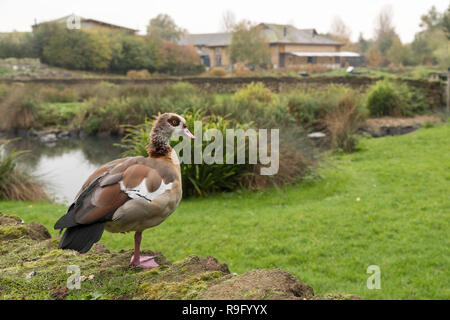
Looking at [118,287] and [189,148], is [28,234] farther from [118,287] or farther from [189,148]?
[189,148]

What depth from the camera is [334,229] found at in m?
6.14

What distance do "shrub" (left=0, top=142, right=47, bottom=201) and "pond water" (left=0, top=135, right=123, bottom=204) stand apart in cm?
40

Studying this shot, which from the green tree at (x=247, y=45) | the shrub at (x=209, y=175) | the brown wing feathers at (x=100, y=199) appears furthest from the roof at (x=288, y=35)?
the brown wing feathers at (x=100, y=199)

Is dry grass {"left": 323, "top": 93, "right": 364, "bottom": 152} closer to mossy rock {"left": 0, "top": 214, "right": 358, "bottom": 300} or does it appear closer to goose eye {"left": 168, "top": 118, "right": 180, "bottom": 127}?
mossy rock {"left": 0, "top": 214, "right": 358, "bottom": 300}

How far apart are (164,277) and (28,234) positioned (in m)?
1.51

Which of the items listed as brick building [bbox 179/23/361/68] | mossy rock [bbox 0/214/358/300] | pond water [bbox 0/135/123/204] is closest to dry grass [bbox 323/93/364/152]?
pond water [bbox 0/135/123/204]

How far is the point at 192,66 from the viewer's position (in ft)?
187

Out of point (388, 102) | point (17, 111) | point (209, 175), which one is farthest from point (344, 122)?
point (17, 111)

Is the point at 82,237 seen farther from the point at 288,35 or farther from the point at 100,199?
the point at 288,35

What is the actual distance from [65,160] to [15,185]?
5342 mm

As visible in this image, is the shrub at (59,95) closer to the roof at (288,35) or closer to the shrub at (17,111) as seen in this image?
the shrub at (17,111)

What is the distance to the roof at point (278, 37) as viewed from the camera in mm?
67500

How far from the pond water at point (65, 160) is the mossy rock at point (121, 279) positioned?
596 cm

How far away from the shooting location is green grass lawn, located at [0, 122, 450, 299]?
4762mm
